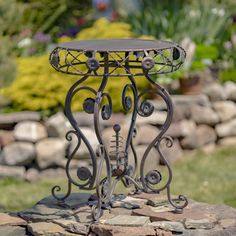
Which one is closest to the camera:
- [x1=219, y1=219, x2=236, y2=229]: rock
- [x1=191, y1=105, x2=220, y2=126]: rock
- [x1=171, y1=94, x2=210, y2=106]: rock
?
[x1=219, y1=219, x2=236, y2=229]: rock

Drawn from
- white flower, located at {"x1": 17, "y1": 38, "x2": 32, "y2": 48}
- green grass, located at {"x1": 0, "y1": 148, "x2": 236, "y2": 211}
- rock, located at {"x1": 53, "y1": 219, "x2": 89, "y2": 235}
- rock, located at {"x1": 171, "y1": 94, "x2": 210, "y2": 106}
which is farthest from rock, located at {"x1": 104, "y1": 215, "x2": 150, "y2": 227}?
white flower, located at {"x1": 17, "y1": 38, "x2": 32, "y2": 48}

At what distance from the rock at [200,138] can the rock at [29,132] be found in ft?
5.74

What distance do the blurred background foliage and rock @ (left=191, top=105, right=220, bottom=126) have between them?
0.45 metres

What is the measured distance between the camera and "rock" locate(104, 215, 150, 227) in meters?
4.62

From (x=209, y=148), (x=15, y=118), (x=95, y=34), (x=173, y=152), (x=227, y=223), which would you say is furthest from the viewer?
(x=95, y=34)

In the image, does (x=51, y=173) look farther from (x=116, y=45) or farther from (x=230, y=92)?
(x=116, y=45)

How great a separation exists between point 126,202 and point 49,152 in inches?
122

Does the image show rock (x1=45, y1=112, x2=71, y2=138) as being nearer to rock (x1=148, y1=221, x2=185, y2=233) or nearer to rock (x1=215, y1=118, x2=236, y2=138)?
rock (x1=215, y1=118, x2=236, y2=138)

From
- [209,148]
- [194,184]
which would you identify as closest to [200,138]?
[209,148]

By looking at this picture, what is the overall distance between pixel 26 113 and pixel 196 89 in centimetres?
225

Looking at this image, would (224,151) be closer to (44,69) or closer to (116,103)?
(116,103)

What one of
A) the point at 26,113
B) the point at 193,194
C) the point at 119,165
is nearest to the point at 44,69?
the point at 26,113

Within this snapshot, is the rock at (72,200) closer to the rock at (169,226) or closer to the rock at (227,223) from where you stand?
the rock at (169,226)

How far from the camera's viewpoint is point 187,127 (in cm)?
902
